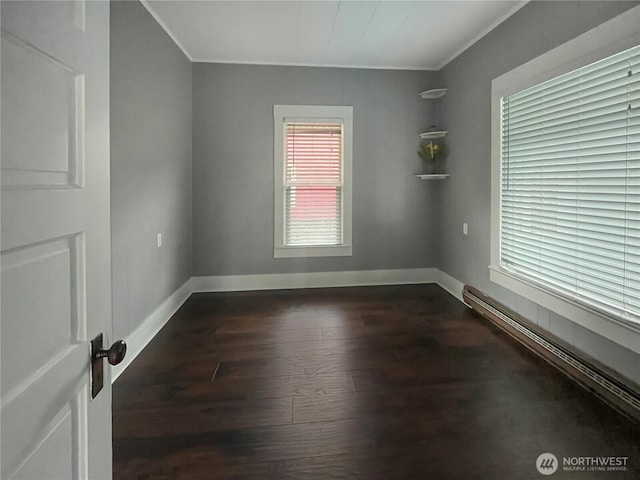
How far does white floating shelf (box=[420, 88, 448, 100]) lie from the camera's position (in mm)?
4015

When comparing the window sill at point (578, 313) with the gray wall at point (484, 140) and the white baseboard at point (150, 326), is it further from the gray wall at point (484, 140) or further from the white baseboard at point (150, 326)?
the white baseboard at point (150, 326)

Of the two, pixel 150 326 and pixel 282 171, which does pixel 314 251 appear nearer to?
pixel 282 171

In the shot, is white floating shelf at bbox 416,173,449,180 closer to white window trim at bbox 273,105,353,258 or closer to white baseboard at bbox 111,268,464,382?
white window trim at bbox 273,105,353,258

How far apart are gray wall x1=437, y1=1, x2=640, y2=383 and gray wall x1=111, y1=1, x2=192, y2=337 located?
112 inches

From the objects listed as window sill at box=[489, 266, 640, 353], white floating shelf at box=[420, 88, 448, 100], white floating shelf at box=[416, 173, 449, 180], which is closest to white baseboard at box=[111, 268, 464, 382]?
window sill at box=[489, 266, 640, 353]

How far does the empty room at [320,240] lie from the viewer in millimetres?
696

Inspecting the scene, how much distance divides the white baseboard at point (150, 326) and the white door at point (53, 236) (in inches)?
69.9

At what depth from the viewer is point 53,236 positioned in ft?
2.13

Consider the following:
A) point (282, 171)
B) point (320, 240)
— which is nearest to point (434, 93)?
point (282, 171)

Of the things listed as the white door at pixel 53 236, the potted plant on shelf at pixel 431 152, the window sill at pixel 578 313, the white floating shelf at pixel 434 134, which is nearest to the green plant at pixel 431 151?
the potted plant on shelf at pixel 431 152

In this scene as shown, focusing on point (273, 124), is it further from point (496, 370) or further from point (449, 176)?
point (496, 370)

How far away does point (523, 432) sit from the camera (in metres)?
1.77

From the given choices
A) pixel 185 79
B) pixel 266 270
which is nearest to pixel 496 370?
pixel 266 270
